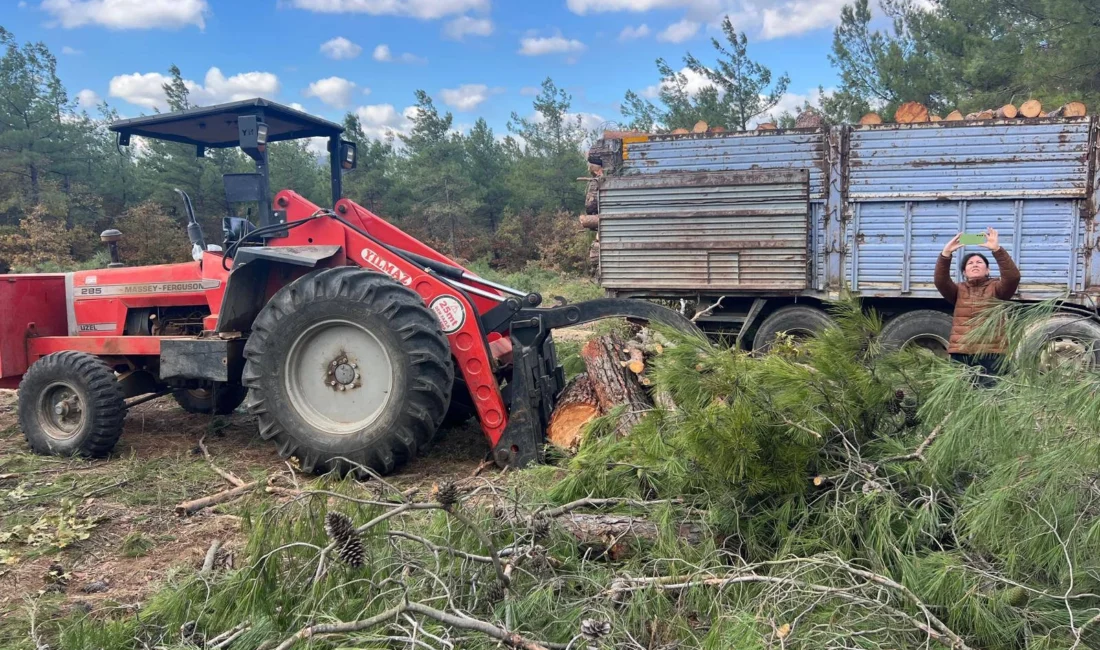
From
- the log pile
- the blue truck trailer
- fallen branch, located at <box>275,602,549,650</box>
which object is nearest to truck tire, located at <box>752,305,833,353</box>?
the blue truck trailer

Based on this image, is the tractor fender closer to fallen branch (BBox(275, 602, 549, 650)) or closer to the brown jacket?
fallen branch (BBox(275, 602, 549, 650))

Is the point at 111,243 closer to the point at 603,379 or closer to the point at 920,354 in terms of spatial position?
the point at 603,379

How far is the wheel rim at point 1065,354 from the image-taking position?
234 centimetres

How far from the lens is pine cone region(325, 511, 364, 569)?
243 centimetres

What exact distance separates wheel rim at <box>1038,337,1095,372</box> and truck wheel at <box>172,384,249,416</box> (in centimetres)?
586

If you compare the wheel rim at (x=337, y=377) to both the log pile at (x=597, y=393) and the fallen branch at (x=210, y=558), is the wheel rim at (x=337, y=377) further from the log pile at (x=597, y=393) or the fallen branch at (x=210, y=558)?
the fallen branch at (x=210, y=558)

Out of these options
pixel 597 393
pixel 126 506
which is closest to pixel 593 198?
pixel 597 393

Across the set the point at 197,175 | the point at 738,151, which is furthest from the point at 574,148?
the point at 738,151

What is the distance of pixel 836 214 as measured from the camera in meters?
7.70

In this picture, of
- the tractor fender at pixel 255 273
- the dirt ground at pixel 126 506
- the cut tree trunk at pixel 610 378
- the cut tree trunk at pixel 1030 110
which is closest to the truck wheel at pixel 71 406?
the dirt ground at pixel 126 506

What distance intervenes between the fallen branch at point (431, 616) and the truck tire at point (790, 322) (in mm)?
6006

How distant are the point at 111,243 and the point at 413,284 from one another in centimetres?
292

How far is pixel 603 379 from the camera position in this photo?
5.03m

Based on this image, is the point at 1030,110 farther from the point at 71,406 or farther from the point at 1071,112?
the point at 71,406
